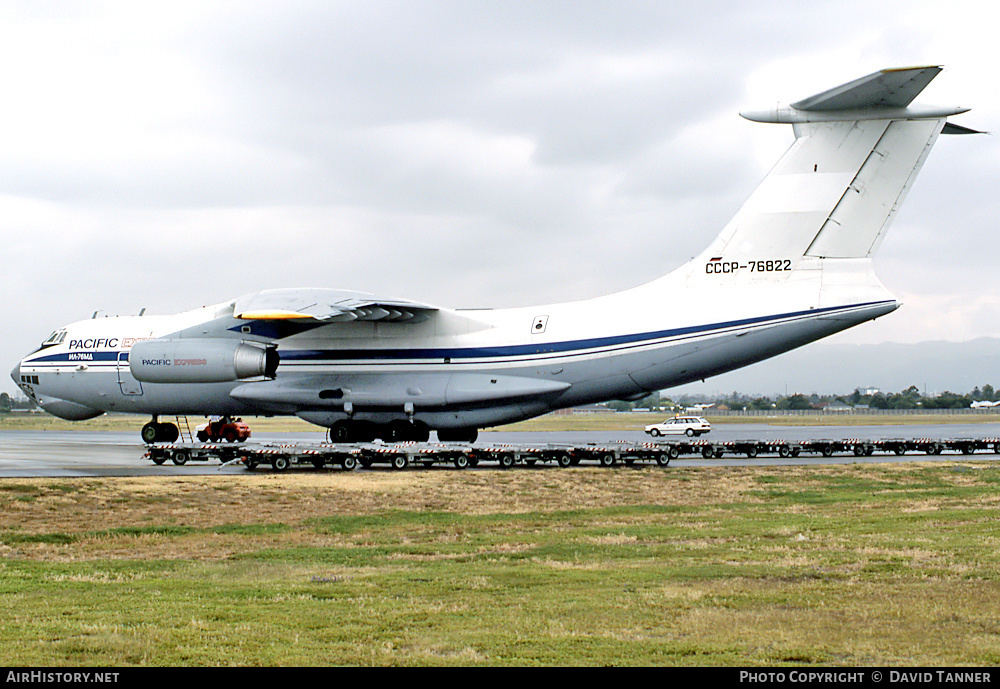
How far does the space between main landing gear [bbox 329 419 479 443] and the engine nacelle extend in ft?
8.45

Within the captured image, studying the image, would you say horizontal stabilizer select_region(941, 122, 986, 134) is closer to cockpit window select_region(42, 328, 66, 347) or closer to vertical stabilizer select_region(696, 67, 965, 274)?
vertical stabilizer select_region(696, 67, 965, 274)

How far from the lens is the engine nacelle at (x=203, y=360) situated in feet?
71.7

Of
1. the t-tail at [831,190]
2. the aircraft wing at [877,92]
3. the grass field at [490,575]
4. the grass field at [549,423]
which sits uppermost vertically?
the aircraft wing at [877,92]

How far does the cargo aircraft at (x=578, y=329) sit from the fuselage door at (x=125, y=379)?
0.04 m

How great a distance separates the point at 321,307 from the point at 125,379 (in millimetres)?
7892

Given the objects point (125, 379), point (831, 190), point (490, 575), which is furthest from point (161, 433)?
point (490, 575)

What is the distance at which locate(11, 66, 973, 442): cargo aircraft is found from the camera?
1998 cm

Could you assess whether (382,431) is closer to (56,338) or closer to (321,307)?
(321,307)

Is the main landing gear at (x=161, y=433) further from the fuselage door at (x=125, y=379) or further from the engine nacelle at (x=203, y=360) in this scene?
the engine nacelle at (x=203, y=360)

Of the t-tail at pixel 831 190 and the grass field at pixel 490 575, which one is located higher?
the t-tail at pixel 831 190

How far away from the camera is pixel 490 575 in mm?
9180

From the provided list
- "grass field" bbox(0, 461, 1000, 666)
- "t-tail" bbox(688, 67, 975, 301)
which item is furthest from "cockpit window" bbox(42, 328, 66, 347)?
"t-tail" bbox(688, 67, 975, 301)

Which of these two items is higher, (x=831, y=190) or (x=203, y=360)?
(x=831, y=190)

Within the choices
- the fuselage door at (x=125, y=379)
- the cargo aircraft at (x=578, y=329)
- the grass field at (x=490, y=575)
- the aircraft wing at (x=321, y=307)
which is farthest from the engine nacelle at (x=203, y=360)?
the grass field at (x=490, y=575)
